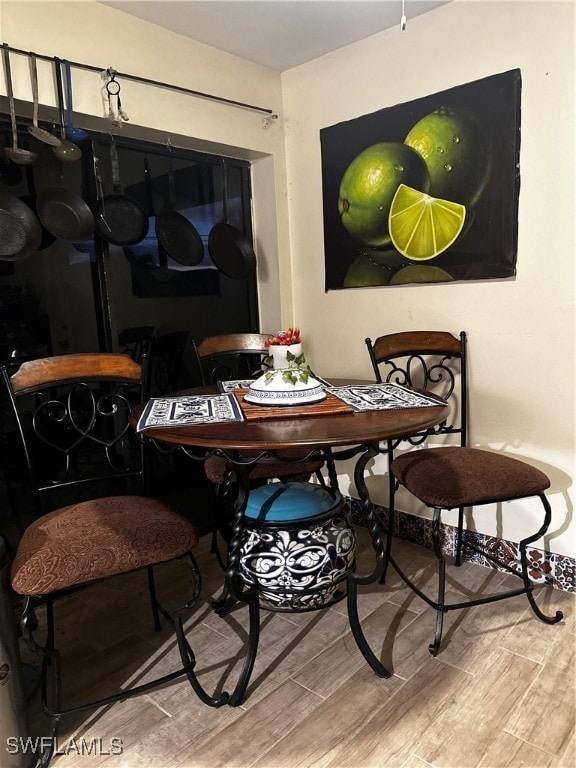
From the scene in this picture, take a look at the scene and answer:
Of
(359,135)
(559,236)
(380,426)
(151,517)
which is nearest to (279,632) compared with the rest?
(151,517)

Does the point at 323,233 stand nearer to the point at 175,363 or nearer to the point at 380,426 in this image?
the point at 175,363

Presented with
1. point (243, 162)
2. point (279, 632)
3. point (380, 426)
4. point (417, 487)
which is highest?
point (243, 162)

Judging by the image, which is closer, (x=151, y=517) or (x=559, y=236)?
(x=151, y=517)

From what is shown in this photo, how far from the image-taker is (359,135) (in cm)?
252

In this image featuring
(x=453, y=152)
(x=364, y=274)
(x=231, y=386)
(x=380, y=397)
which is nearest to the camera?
(x=380, y=397)

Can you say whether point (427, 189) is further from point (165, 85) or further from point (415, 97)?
point (165, 85)

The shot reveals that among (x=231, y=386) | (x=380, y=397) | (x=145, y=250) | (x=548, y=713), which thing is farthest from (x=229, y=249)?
(x=548, y=713)

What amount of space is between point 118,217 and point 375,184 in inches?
46.5

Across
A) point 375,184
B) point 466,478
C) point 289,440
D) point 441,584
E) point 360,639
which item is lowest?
point 360,639

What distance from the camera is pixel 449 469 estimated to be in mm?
1871

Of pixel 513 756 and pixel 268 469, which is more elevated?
pixel 268 469

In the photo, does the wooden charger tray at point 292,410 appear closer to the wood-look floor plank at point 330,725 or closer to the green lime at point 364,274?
the wood-look floor plank at point 330,725

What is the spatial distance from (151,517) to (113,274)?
124cm

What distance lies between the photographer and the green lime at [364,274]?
253 cm
